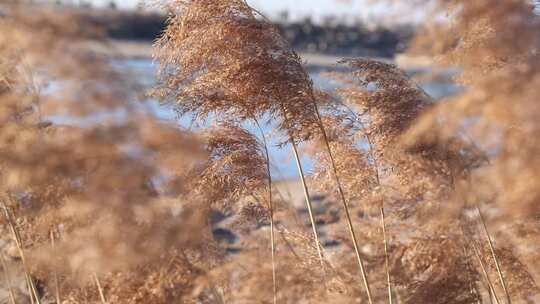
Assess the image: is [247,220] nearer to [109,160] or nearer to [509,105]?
[109,160]

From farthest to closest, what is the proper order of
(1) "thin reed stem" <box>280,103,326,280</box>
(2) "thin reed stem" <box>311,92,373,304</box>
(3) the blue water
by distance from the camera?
1. (1) "thin reed stem" <box>280,103,326,280</box>
2. (2) "thin reed stem" <box>311,92,373,304</box>
3. (3) the blue water

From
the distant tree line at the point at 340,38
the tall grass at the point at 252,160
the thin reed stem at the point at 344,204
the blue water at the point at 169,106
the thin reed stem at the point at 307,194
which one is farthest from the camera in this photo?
the distant tree line at the point at 340,38

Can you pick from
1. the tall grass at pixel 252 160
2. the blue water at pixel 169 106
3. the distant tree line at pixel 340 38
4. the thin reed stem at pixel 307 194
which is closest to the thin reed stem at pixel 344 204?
the tall grass at pixel 252 160

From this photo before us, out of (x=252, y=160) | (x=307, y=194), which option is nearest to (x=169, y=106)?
(x=252, y=160)

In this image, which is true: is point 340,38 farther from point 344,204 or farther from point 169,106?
point 344,204

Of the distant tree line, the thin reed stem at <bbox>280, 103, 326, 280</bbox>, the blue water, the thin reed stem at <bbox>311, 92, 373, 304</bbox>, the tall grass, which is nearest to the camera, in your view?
the tall grass

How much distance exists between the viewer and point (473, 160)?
18.7ft

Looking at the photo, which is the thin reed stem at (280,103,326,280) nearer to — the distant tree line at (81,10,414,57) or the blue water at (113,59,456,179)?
the blue water at (113,59,456,179)

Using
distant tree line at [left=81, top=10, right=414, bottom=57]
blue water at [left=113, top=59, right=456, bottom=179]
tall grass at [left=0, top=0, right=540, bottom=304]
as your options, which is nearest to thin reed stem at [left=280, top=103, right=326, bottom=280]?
tall grass at [left=0, top=0, right=540, bottom=304]

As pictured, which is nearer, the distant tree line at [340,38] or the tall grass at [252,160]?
the tall grass at [252,160]

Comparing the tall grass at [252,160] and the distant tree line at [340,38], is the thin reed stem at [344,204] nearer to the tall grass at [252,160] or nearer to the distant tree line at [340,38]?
the tall grass at [252,160]

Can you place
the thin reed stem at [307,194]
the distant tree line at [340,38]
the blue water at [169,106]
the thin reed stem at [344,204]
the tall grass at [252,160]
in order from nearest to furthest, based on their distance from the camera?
the tall grass at [252,160]
the blue water at [169,106]
the thin reed stem at [344,204]
the thin reed stem at [307,194]
the distant tree line at [340,38]

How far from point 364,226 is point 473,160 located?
5.18ft

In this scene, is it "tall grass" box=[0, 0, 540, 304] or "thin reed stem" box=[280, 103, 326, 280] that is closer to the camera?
"tall grass" box=[0, 0, 540, 304]
